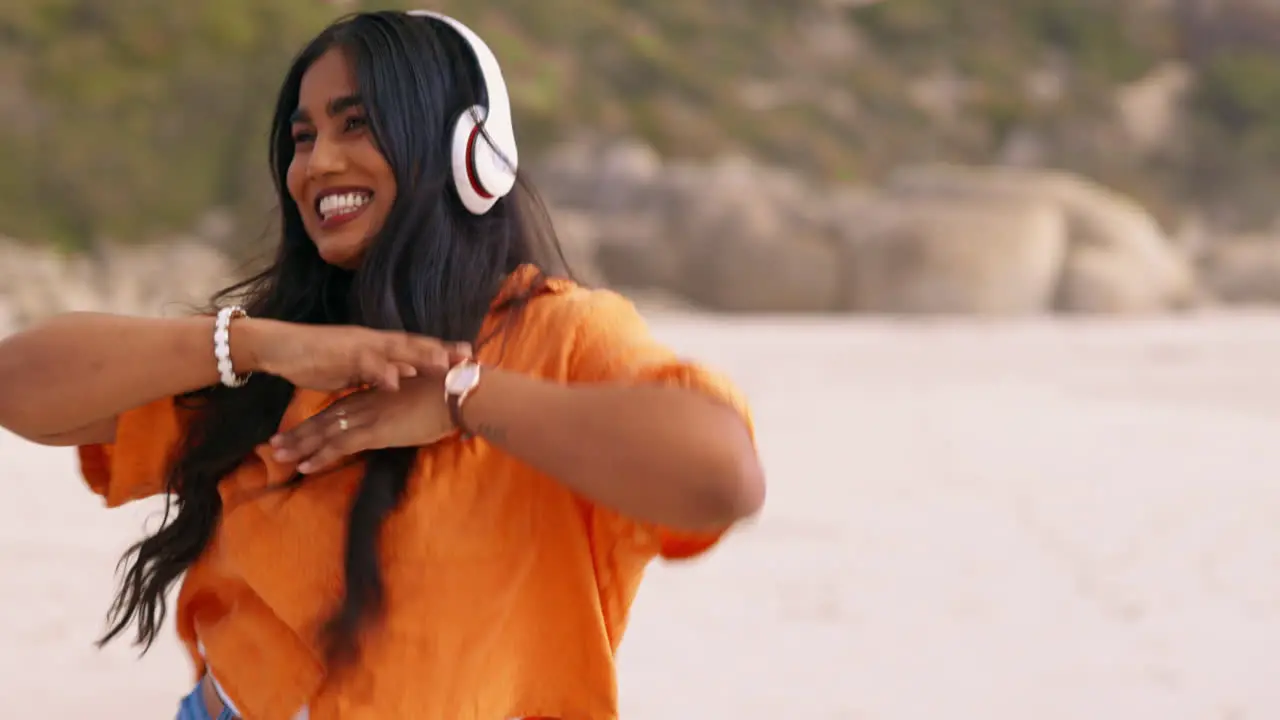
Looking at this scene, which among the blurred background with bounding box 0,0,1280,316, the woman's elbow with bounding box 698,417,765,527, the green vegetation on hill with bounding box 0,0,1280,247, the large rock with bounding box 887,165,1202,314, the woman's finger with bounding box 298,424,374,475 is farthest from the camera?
Result: the green vegetation on hill with bounding box 0,0,1280,247

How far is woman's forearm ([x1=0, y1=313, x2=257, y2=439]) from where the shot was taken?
1292mm

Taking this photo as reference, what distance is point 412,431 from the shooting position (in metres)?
1.21

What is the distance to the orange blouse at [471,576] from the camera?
1.23 meters

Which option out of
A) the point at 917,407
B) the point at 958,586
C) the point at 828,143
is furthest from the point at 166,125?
the point at 958,586

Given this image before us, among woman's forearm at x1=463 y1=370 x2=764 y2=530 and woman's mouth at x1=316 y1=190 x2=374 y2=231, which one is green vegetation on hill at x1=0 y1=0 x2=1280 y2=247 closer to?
woman's mouth at x1=316 y1=190 x2=374 y2=231

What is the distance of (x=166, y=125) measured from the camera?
14.5 meters

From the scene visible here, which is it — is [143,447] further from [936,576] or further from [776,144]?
[776,144]

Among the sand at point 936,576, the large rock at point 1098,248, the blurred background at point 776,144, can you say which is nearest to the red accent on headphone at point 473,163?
the sand at point 936,576

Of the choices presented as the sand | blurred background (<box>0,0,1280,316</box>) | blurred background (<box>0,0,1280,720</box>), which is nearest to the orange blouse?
blurred background (<box>0,0,1280,720</box>)

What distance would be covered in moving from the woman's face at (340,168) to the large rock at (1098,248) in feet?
36.4

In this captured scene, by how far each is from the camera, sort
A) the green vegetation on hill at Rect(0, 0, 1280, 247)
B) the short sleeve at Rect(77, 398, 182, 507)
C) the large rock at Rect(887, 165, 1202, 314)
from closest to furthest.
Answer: the short sleeve at Rect(77, 398, 182, 507)
the large rock at Rect(887, 165, 1202, 314)
the green vegetation on hill at Rect(0, 0, 1280, 247)

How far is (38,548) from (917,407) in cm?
436

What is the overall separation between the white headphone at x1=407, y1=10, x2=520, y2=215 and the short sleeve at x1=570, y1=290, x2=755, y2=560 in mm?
142

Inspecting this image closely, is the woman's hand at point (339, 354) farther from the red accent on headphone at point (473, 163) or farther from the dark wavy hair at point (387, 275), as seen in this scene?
the red accent on headphone at point (473, 163)
